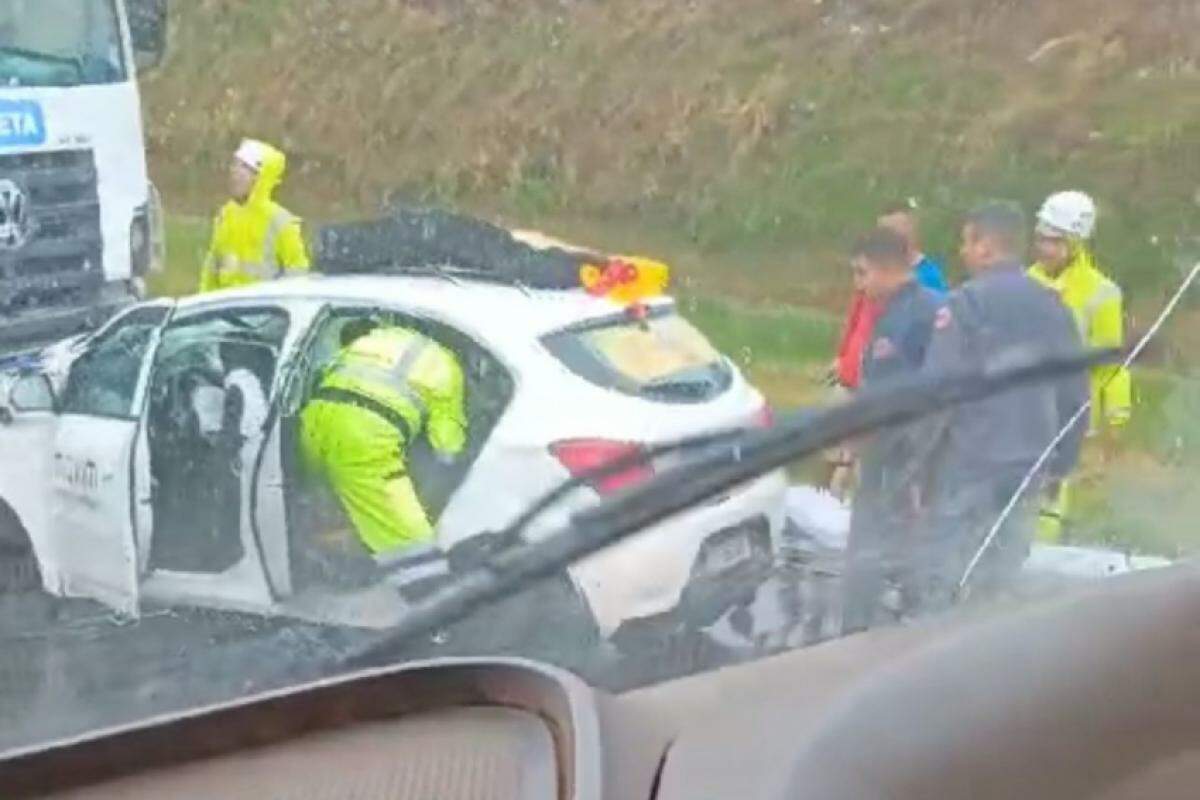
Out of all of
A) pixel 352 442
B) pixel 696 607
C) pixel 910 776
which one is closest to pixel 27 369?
pixel 352 442

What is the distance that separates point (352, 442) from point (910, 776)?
0.76m

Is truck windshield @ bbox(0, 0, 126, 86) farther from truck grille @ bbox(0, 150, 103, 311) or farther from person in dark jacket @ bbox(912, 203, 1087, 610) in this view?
person in dark jacket @ bbox(912, 203, 1087, 610)

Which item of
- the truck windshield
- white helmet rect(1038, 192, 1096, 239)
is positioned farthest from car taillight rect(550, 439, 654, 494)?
the truck windshield

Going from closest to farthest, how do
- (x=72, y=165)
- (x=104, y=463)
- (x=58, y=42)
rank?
(x=104, y=463)
(x=72, y=165)
(x=58, y=42)

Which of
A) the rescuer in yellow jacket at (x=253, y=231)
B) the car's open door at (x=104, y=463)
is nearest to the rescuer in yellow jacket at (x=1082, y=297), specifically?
the rescuer in yellow jacket at (x=253, y=231)

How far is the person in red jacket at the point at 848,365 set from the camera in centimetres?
196

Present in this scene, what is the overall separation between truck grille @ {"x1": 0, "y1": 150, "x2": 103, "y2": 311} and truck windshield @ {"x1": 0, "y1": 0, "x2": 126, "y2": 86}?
114 mm

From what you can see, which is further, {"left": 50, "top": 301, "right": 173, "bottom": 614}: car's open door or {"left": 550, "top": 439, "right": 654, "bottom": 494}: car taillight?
{"left": 50, "top": 301, "right": 173, "bottom": 614}: car's open door

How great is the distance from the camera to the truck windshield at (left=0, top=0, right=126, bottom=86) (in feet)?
10.3

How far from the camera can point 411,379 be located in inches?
86.5

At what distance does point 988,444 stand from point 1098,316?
20cm

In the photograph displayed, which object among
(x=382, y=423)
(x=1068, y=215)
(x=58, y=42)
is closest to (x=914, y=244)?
(x=1068, y=215)

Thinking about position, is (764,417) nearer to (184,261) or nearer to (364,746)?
(364,746)

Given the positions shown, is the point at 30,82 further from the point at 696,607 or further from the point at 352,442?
the point at 696,607
